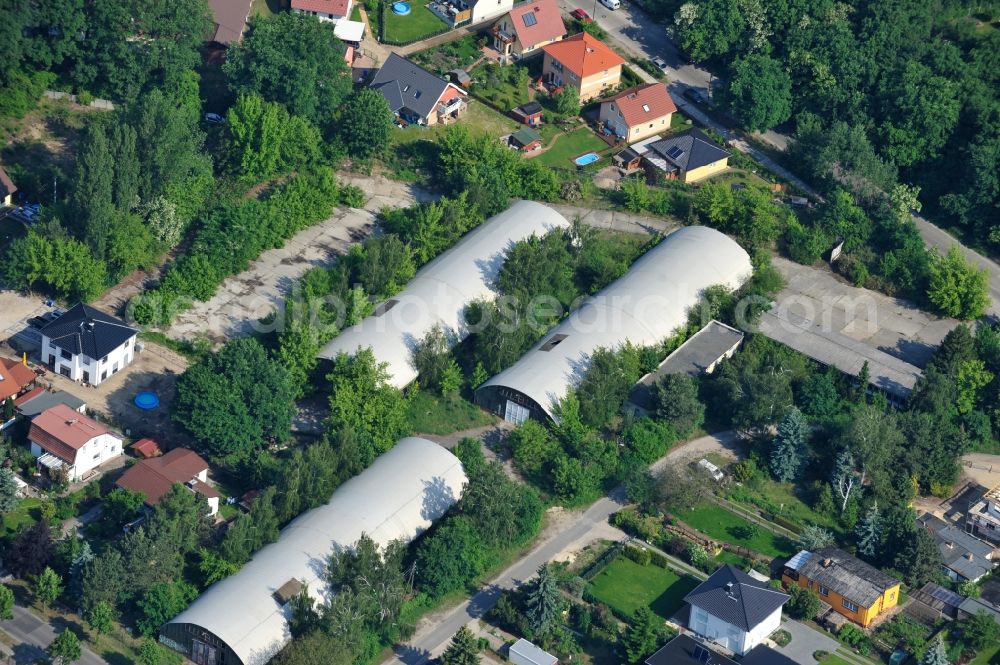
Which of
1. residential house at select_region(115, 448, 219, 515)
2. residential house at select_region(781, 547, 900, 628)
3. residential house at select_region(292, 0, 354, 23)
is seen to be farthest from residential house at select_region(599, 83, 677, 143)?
residential house at select_region(115, 448, 219, 515)

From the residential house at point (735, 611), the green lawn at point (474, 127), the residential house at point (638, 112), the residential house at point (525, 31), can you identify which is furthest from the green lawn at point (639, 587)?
the residential house at point (525, 31)

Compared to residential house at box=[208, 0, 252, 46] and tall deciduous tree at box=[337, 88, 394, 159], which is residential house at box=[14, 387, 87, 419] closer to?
tall deciduous tree at box=[337, 88, 394, 159]

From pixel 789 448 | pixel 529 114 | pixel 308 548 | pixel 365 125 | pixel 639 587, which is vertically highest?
pixel 365 125

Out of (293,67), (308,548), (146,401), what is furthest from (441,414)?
(293,67)

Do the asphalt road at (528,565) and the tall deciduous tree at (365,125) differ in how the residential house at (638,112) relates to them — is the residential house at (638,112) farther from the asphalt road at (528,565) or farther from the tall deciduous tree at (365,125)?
the asphalt road at (528,565)

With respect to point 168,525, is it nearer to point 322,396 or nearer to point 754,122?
point 322,396

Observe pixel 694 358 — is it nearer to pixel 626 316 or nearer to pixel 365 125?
pixel 626 316

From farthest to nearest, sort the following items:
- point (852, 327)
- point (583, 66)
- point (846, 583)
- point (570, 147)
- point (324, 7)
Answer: point (324, 7) < point (583, 66) < point (570, 147) < point (852, 327) < point (846, 583)

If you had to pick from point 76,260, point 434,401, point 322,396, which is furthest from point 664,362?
point 76,260
